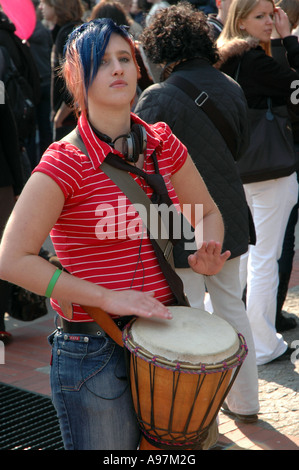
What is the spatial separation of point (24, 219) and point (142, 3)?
11.0 m

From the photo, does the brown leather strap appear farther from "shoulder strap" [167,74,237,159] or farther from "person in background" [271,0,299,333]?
"person in background" [271,0,299,333]

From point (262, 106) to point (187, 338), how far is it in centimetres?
255

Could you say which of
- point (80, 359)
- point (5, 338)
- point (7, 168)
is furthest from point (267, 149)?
point (80, 359)

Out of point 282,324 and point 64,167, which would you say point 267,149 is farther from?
point 64,167

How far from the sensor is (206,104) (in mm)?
3572

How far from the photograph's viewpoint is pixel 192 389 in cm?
211

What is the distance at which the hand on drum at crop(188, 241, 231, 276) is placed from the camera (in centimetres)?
233

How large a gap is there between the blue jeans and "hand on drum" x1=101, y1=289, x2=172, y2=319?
202 mm

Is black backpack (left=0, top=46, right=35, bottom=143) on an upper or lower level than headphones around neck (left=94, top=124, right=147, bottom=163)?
lower

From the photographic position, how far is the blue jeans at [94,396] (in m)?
2.17

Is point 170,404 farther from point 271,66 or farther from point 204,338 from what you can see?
point 271,66

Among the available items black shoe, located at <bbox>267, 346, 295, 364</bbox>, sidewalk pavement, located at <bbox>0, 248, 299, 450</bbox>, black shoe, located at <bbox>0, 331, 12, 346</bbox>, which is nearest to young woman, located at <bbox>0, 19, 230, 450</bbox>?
sidewalk pavement, located at <bbox>0, 248, 299, 450</bbox>

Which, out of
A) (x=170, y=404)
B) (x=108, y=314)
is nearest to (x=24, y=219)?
(x=108, y=314)

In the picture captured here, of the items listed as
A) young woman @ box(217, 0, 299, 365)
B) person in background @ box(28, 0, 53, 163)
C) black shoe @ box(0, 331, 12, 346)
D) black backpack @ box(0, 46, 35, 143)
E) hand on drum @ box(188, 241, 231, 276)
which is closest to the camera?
hand on drum @ box(188, 241, 231, 276)
